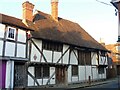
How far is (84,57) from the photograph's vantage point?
94.1ft

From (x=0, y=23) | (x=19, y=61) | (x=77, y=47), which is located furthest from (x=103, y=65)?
(x=0, y=23)

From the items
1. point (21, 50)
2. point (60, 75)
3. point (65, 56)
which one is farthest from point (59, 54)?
point (21, 50)

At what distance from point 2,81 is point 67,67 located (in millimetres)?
9112

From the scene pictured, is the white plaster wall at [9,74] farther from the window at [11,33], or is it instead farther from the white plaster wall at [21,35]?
the white plaster wall at [21,35]

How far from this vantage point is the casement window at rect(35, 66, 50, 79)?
21.8 metres

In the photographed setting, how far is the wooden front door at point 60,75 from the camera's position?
24281 mm

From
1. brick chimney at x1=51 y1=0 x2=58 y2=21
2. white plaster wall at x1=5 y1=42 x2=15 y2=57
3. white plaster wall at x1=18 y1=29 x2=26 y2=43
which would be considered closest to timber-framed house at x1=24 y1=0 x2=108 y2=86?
brick chimney at x1=51 y1=0 x2=58 y2=21

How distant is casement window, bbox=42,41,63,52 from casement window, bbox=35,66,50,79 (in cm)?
205

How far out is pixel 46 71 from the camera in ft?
74.8

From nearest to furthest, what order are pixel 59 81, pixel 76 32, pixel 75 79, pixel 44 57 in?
pixel 44 57, pixel 59 81, pixel 75 79, pixel 76 32

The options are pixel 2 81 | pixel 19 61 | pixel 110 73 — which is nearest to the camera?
pixel 2 81

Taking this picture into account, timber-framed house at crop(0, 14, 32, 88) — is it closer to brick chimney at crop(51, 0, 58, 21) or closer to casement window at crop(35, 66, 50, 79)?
casement window at crop(35, 66, 50, 79)

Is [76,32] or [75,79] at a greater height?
[76,32]

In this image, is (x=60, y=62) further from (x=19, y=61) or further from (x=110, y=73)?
(x=110, y=73)
